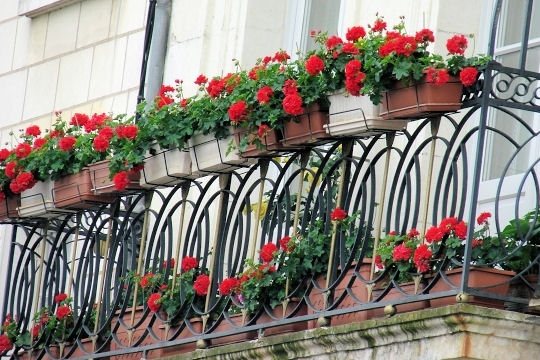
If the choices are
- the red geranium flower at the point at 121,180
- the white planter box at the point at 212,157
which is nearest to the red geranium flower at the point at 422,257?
the white planter box at the point at 212,157

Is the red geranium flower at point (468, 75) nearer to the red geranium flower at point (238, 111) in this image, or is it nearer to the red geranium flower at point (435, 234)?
the red geranium flower at point (435, 234)

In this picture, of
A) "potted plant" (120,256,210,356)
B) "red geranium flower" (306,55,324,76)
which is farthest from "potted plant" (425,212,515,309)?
"potted plant" (120,256,210,356)

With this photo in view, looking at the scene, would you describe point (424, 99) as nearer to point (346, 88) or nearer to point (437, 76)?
point (437, 76)

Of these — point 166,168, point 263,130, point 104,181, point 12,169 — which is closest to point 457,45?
point 263,130

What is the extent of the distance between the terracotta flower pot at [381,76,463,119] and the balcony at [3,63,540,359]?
0.21 feet

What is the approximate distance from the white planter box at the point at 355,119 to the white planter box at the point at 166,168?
126 centimetres

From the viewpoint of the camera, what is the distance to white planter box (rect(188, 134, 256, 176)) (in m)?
8.21

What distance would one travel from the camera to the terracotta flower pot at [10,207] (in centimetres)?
991

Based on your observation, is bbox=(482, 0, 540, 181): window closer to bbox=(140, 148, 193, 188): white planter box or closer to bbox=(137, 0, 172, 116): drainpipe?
bbox=(140, 148, 193, 188): white planter box

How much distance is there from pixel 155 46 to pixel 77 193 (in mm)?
1800

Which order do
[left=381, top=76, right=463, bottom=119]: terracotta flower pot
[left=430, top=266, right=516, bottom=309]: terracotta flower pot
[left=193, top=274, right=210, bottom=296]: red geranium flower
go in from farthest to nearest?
[left=193, top=274, right=210, bottom=296]: red geranium flower, [left=381, top=76, right=463, bottom=119]: terracotta flower pot, [left=430, top=266, right=516, bottom=309]: terracotta flower pot

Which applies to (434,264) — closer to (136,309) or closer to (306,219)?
(306,219)

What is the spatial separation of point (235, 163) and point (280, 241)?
0.58m

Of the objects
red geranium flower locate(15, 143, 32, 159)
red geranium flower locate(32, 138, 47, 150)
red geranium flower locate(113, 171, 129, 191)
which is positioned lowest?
red geranium flower locate(113, 171, 129, 191)
